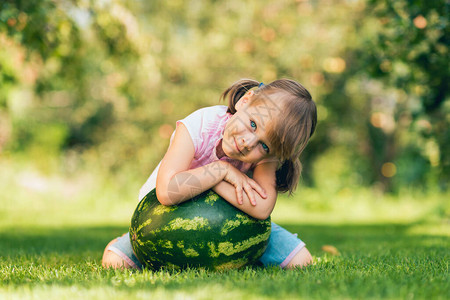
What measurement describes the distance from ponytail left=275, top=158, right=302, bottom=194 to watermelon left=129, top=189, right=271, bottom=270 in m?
0.35

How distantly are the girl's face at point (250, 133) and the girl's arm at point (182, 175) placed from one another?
0.13 meters

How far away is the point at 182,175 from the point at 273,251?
1.01 metres

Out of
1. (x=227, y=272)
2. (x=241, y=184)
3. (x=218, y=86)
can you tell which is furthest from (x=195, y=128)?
(x=218, y=86)

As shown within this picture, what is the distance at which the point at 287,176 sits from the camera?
3.20 m

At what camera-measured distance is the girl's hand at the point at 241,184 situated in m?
2.90

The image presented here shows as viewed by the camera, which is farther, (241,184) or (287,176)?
(287,176)

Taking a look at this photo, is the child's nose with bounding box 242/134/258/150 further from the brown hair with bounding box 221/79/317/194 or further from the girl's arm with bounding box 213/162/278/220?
the girl's arm with bounding box 213/162/278/220

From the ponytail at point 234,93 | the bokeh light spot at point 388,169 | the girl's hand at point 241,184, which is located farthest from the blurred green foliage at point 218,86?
the girl's hand at point 241,184

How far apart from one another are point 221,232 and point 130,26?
525cm

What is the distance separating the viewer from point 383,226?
7887 mm

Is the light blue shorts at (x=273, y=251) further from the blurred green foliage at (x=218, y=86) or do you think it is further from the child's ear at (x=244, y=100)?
the blurred green foliage at (x=218, y=86)

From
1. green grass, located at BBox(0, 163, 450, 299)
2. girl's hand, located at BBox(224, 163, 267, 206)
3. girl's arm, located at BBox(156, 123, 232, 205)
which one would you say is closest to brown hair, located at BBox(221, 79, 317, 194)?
girl's hand, located at BBox(224, 163, 267, 206)

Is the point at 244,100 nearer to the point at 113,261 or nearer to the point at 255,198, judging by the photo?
the point at 255,198

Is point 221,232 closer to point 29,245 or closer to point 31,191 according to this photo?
point 29,245
